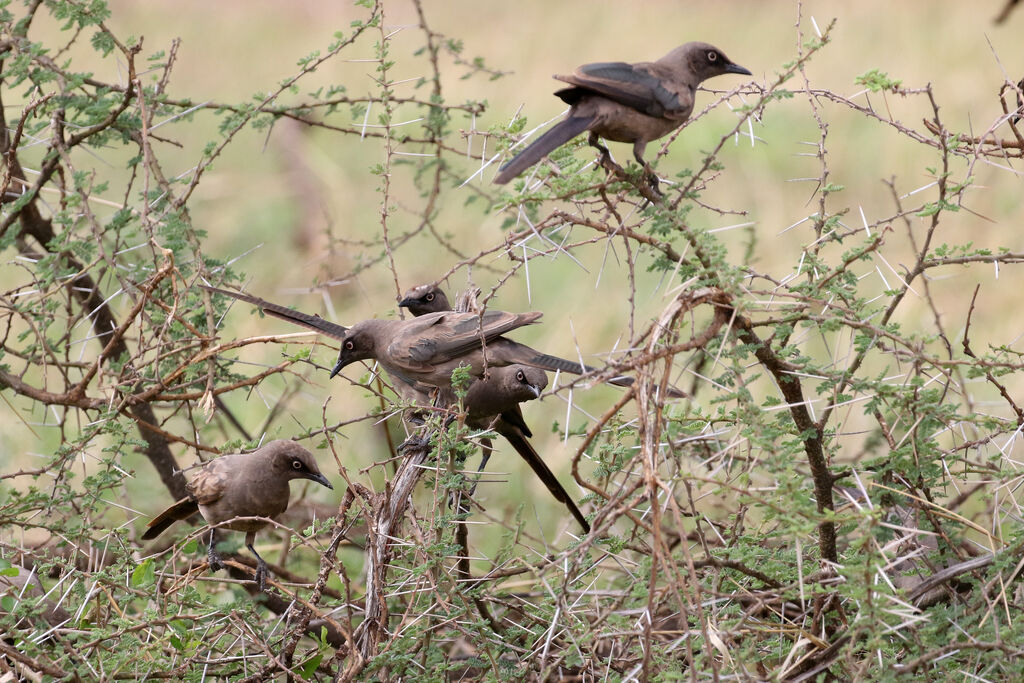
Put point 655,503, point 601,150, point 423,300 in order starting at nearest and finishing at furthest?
point 655,503, point 601,150, point 423,300

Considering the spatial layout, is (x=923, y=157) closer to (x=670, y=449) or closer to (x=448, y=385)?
(x=448, y=385)

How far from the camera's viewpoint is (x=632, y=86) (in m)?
3.60

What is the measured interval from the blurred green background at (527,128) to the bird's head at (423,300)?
84 cm

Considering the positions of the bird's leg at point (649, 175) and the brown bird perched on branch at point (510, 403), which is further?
the brown bird perched on branch at point (510, 403)

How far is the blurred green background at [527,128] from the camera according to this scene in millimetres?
7465

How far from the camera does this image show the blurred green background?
7465 mm

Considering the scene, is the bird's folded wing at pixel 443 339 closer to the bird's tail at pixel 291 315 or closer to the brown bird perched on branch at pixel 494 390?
the brown bird perched on branch at pixel 494 390


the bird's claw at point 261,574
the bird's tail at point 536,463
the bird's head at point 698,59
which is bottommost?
the bird's claw at point 261,574

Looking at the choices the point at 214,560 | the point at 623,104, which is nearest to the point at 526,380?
the point at 623,104

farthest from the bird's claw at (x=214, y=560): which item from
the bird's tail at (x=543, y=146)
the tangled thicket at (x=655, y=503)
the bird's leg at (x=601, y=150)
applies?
the bird's leg at (x=601, y=150)

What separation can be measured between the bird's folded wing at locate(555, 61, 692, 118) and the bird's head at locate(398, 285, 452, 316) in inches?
55.1

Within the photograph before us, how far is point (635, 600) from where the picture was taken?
3.42m

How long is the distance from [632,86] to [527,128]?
4.68m

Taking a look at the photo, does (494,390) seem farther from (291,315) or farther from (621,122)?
(621,122)
